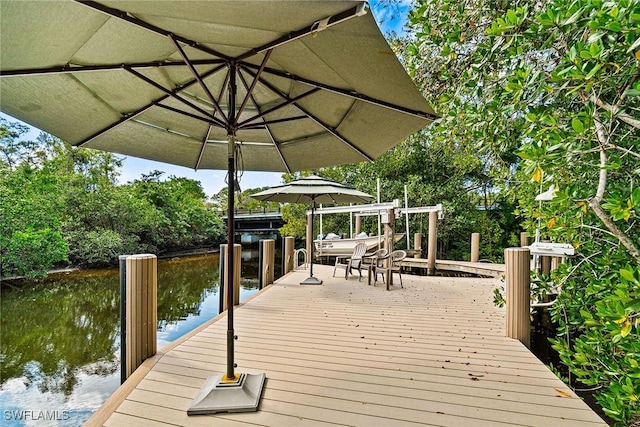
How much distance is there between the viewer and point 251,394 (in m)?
2.11

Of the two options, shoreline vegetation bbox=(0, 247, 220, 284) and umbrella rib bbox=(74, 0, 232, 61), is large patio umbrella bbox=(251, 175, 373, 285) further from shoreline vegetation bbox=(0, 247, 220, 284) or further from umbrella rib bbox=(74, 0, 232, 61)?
shoreline vegetation bbox=(0, 247, 220, 284)

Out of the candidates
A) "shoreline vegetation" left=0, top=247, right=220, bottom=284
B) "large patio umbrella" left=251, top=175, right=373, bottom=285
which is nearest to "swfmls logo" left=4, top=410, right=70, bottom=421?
"large patio umbrella" left=251, top=175, right=373, bottom=285

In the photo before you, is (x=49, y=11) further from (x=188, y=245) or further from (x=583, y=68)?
(x=188, y=245)

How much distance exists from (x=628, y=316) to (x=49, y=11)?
3.06 meters

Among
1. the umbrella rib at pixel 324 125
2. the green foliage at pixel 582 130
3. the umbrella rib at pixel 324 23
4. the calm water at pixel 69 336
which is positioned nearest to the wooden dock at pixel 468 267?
the green foliage at pixel 582 130

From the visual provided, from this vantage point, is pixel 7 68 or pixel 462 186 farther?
pixel 462 186

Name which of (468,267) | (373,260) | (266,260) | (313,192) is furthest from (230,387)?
(468,267)

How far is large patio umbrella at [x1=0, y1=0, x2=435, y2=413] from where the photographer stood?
1.40m

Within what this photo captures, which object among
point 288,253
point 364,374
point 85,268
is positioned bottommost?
→ point 85,268

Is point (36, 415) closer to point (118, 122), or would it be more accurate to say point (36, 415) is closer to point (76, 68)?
point (118, 122)

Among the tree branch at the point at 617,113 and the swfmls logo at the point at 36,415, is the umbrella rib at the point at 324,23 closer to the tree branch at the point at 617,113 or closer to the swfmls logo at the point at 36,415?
the tree branch at the point at 617,113

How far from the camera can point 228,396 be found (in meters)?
2.08

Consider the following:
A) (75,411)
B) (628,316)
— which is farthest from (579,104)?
(75,411)

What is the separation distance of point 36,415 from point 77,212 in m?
13.5
